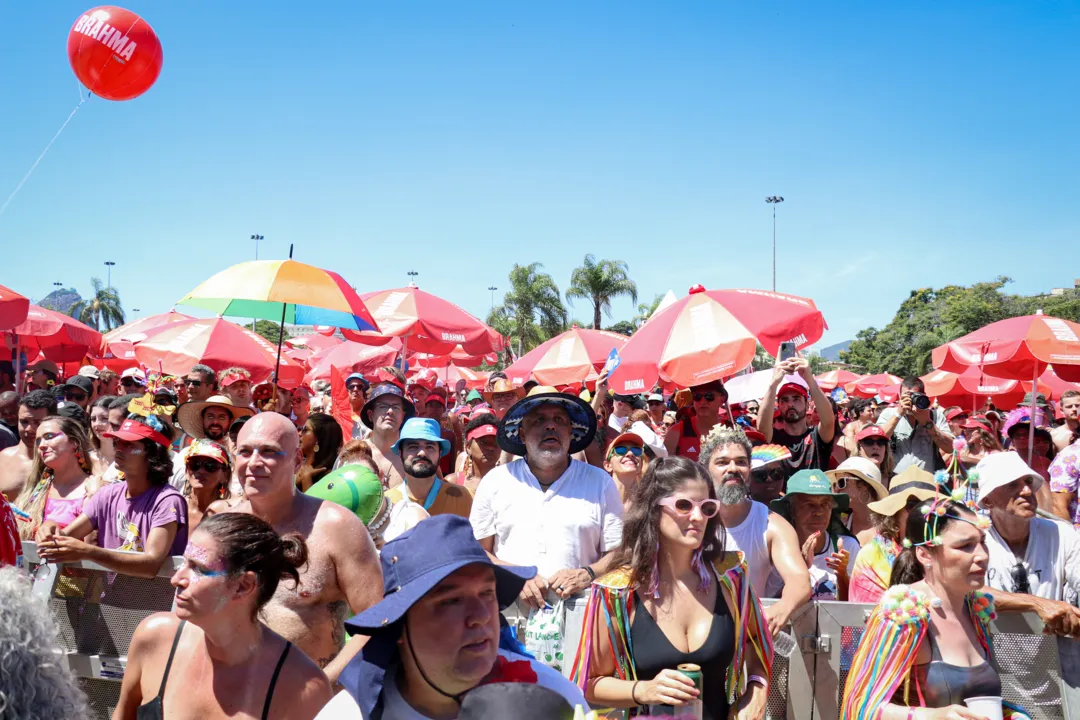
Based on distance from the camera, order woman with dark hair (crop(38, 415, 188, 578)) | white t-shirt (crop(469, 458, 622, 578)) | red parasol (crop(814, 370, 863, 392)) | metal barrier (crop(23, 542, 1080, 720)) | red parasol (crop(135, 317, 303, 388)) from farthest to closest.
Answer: red parasol (crop(814, 370, 863, 392)), red parasol (crop(135, 317, 303, 388)), white t-shirt (crop(469, 458, 622, 578)), woman with dark hair (crop(38, 415, 188, 578)), metal barrier (crop(23, 542, 1080, 720))

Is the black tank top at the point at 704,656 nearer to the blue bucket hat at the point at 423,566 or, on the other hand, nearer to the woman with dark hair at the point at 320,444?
the blue bucket hat at the point at 423,566

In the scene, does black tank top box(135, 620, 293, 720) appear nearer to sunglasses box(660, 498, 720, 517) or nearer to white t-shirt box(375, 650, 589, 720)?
white t-shirt box(375, 650, 589, 720)

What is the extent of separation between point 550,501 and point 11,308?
6415 millimetres

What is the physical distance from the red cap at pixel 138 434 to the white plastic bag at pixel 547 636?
2311 mm

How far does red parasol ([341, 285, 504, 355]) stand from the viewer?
10039mm

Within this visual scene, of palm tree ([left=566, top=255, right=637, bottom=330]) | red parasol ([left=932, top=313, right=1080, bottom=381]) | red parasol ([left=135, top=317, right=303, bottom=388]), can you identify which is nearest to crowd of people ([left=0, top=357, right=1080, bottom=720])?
red parasol ([left=932, top=313, right=1080, bottom=381])

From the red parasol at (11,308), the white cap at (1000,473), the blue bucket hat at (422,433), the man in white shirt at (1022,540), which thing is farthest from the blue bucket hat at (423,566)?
the red parasol at (11,308)

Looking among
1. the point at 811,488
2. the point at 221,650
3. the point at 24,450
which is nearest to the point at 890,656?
the point at 811,488

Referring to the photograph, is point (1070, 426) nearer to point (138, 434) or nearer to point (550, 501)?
point (550, 501)

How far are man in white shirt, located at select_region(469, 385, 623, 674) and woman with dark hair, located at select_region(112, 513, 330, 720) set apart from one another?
5.70 feet

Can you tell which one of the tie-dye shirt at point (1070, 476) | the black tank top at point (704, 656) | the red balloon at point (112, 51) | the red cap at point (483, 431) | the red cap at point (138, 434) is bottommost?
Answer: the black tank top at point (704, 656)

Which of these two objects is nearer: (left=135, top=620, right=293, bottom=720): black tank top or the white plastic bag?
(left=135, top=620, right=293, bottom=720): black tank top

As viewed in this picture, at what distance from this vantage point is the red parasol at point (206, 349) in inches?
384

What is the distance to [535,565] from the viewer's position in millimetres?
4109
